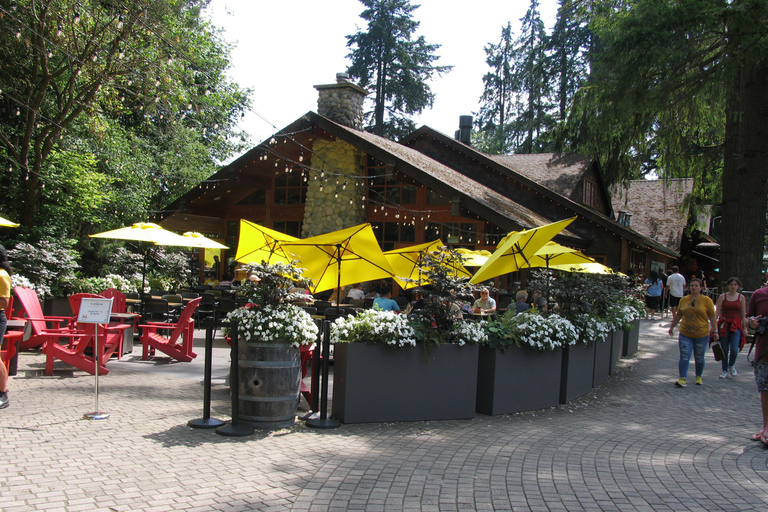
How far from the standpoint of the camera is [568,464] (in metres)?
5.12

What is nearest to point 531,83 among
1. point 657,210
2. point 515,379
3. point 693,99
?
point 657,210

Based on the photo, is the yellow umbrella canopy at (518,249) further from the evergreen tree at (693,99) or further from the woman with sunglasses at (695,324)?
the evergreen tree at (693,99)

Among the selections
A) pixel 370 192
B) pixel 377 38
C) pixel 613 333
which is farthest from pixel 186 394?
pixel 377 38

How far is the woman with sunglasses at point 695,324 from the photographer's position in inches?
356

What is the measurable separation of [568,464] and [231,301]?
8470mm

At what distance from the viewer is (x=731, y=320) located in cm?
974

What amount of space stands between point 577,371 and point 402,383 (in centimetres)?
303

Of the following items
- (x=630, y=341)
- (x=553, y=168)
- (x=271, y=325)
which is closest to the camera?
(x=271, y=325)

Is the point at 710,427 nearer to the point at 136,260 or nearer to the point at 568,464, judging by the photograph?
the point at 568,464

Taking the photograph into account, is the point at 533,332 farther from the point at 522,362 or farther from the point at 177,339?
the point at 177,339

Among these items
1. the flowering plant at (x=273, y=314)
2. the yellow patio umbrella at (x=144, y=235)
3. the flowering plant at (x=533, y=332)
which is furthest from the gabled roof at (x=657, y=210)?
the flowering plant at (x=273, y=314)

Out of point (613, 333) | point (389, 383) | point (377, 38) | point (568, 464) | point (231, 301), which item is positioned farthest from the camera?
point (377, 38)

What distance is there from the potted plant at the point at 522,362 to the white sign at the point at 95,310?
401cm

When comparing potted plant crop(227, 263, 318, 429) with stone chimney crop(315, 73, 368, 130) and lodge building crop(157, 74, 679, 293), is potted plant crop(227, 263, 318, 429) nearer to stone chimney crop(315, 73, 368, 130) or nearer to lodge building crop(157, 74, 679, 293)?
lodge building crop(157, 74, 679, 293)
